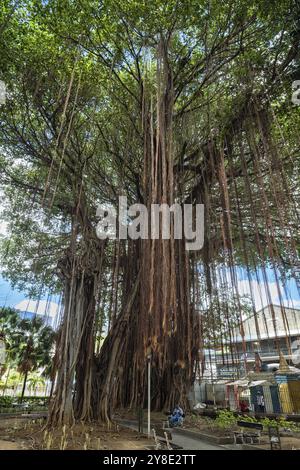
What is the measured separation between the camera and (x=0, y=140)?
16.5 feet

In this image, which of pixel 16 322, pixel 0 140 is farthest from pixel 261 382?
pixel 0 140

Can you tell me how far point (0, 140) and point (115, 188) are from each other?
203 centimetres

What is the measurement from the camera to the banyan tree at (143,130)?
3430mm

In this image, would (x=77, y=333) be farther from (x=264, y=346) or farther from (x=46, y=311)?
(x=264, y=346)

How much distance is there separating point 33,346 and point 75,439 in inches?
253

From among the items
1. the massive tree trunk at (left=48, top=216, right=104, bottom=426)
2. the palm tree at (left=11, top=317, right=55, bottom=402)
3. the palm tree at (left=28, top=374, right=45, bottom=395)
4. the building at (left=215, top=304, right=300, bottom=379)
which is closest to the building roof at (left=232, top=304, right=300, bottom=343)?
the building at (left=215, top=304, right=300, bottom=379)

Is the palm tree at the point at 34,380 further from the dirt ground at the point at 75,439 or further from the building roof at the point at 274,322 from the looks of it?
the dirt ground at the point at 75,439

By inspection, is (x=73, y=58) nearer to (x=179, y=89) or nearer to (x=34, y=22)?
(x=34, y=22)

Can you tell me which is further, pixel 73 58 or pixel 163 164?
pixel 73 58

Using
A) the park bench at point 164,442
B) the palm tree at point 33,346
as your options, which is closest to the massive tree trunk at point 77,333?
the park bench at point 164,442

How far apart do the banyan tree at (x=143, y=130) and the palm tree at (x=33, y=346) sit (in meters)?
4.23

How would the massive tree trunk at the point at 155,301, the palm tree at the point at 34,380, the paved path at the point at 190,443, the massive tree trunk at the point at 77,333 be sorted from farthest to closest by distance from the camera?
1. the palm tree at the point at 34,380
2. the massive tree trunk at the point at 77,333
3. the paved path at the point at 190,443
4. the massive tree trunk at the point at 155,301

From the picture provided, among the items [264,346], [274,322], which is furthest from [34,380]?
[274,322]
